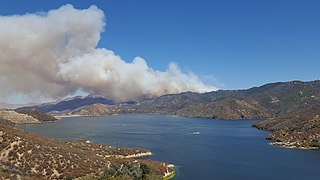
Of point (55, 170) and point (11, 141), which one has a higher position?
point (11, 141)

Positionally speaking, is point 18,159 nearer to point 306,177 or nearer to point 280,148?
point 306,177

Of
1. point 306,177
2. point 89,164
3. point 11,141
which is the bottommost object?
point 306,177

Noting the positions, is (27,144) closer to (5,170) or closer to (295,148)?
(5,170)

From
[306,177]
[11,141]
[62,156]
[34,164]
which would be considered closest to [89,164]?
[62,156]

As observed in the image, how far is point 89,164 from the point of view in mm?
104375

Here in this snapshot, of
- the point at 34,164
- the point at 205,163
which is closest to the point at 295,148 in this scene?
the point at 205,163

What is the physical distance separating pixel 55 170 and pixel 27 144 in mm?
15823

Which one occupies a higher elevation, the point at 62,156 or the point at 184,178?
the point at 62,156

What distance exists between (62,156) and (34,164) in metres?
8.63

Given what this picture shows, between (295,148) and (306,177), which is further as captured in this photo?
(295,148)

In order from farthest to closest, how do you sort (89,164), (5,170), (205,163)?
(205,163)
(89,164)
(5,170)

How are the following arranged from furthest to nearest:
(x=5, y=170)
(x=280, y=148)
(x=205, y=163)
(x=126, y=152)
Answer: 1. (x=280, y=148)
2. (x=126, y=152)
3. (x=205, y=163)
4. (x=5, y=170)

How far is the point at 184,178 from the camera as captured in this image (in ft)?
385

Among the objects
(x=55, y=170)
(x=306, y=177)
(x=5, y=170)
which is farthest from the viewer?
(x=306, y=177)
